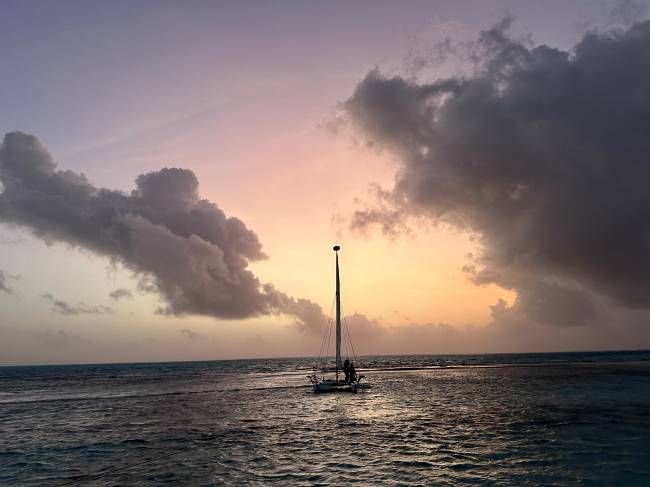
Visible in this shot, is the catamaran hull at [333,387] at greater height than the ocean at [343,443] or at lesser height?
lesser

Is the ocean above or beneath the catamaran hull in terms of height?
above

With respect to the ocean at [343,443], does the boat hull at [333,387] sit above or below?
below

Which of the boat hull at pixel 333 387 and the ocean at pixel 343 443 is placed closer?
the ocean at pixel 343 443

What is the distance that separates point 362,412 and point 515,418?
13706 millimetres

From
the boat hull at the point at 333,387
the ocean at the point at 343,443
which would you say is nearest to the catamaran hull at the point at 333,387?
the boat hull at the point at 333,387

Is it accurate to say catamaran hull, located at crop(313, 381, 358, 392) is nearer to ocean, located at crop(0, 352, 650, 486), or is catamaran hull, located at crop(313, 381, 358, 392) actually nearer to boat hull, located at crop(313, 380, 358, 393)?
boat hull, located at crop(313, 380, 358, 393)

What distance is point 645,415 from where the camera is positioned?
121 feet

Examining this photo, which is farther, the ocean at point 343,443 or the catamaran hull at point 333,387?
the catamaran hull at point 333,387

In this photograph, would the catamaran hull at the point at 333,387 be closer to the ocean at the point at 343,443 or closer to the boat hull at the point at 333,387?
the boat hull at the point at 333,387

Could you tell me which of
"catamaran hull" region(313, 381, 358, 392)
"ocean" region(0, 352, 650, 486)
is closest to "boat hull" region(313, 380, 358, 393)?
"catamaran hull" region(313, 381, 358, 392)

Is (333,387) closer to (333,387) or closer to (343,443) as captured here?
(333,387)

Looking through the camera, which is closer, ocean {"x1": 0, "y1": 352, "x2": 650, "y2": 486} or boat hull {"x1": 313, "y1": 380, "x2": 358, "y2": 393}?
ocean {"x1": 0, "y1": 352, "x2": 650, "y2": 486}

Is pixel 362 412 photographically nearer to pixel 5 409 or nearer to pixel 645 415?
pixel 645 415

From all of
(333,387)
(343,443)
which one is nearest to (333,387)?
(333,387)
